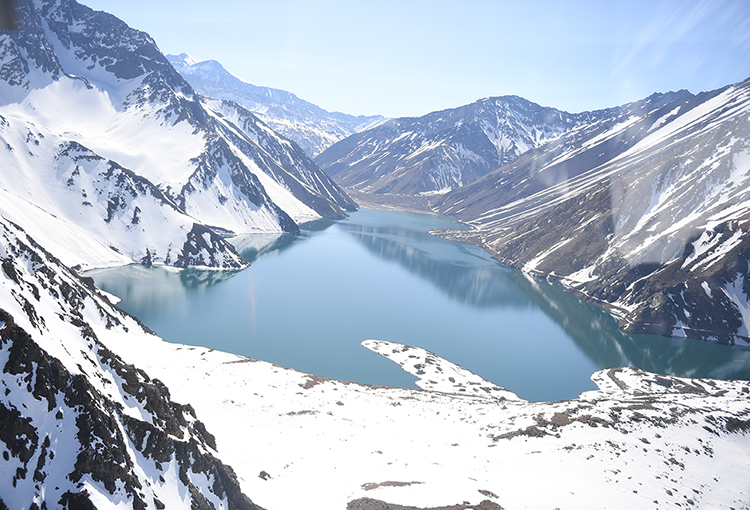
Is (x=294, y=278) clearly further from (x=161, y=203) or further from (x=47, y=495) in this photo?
(x=47, y=495)

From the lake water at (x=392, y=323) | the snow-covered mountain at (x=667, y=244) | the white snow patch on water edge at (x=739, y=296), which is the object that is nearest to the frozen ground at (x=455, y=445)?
the lake water at (x=392, y=323)

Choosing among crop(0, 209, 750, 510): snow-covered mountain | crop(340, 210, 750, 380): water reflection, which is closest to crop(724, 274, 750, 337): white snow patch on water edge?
crop(340, 210, 750, 380): water reflection

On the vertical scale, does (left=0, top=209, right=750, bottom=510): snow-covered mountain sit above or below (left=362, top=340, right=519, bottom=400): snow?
above

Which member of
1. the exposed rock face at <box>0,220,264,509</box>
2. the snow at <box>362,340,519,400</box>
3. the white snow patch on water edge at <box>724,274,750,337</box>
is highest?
the white snow patch on water edge at <box>724,274,750,337</box>

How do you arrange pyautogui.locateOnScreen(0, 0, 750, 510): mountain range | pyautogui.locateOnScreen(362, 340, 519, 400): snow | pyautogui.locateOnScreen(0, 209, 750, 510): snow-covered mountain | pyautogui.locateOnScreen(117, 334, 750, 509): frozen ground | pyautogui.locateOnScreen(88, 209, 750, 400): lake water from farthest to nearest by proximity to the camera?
pyautogui.locateOnScreen(88, 209, 750, 400): lake water
pyautogui.locateOnScreen(362, 340, 519, 400): snow
pyautogui.locateOnScreen(117, 334, 750, 509): frozen ground
pyautogui.locateOnScreen(0, 0, 750, 510): mountain range
pyautogui.locateOnScreen(0, 209, 750, 510): snow-covered mountain

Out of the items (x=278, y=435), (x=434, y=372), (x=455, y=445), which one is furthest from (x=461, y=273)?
(x=278, y=435)

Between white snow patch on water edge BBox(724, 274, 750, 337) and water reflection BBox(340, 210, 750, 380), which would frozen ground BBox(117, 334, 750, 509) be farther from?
white snow patch on water edge BBox(724, 274, 750, 337)
